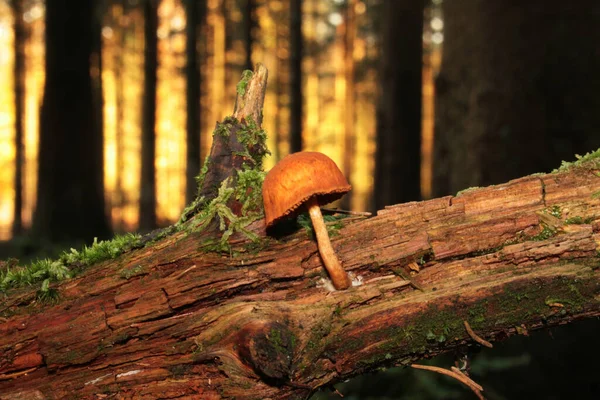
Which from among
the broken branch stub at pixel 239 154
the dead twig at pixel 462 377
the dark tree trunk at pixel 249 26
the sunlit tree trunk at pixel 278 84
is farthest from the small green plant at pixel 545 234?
the sunlit tree trunk at pixel 278 84

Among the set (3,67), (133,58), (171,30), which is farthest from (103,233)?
(3,67)

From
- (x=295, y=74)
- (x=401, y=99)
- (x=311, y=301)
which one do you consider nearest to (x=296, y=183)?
(x=311, y=301)

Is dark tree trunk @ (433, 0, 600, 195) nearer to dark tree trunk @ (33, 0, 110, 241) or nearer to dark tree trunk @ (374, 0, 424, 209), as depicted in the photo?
dark tree trunk @ (374, 0, 424, 209)

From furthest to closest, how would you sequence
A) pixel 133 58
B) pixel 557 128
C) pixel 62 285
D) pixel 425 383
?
pixel 133 58, pixel 425 383, pixel 557 128, pixel 62 285

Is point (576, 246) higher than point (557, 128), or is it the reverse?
point (557, 128)

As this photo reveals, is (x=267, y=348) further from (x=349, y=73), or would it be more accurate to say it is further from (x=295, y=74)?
(x=349, y=73)

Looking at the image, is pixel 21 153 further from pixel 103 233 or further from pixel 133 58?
pixel 103 233

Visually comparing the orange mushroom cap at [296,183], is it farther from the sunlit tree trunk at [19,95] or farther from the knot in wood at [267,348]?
the sunlit tree trunk at [19,95]

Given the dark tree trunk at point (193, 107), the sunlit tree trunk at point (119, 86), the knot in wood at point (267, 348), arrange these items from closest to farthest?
the knot in wood at point (267, 348) < the dark tree trunk at point (193, 107) < the sunlit tree trunk at point (119, 86)
